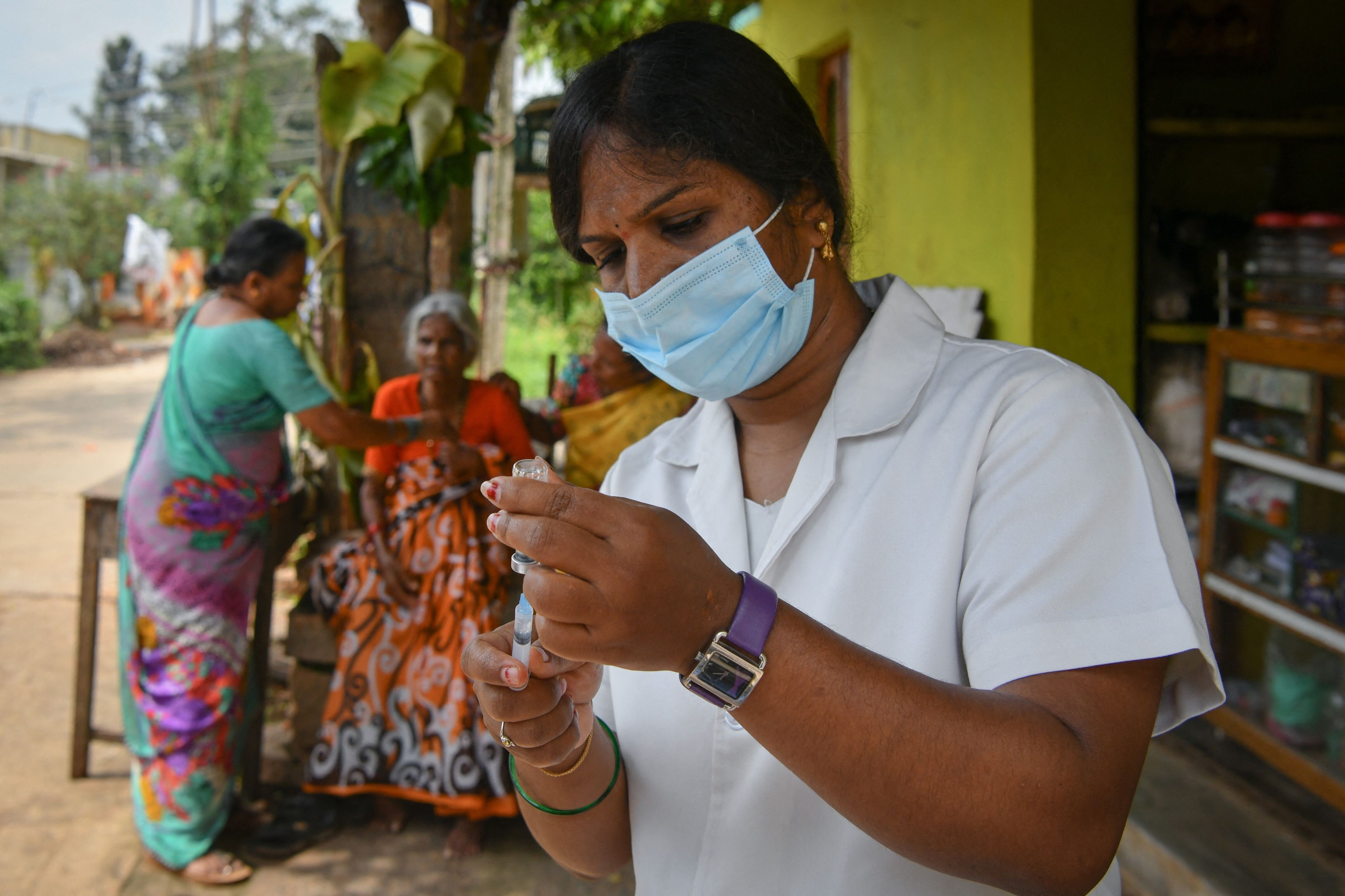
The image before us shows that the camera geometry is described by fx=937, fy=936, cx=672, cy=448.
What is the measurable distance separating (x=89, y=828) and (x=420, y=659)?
1373 mm

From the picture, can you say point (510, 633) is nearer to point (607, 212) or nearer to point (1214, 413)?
point (607, 212)

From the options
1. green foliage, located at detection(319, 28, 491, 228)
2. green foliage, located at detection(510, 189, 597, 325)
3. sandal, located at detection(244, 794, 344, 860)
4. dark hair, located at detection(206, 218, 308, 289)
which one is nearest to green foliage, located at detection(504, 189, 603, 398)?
green foliage, located at detection(510, 189, 597, 325)

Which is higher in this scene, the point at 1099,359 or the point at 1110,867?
the point at 1099,359

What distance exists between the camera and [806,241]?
4.37 feet

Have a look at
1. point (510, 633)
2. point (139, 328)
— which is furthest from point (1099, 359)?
point (139, 328)

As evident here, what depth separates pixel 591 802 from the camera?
1.22 m

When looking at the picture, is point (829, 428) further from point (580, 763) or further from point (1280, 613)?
point (1280, 613)

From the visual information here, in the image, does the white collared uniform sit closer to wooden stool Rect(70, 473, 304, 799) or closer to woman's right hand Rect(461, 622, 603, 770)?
woman's right hand Rect(461, 622, 603, 770)

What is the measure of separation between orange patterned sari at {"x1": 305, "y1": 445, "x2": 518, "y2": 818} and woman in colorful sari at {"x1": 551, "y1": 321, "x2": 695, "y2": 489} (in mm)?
392

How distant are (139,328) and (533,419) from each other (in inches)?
850

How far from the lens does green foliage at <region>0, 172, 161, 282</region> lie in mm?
18297

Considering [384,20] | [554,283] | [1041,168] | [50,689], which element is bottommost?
[50,689]

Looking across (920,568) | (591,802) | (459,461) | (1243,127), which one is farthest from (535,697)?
(1243,127)

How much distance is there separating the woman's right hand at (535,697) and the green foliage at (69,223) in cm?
2164
